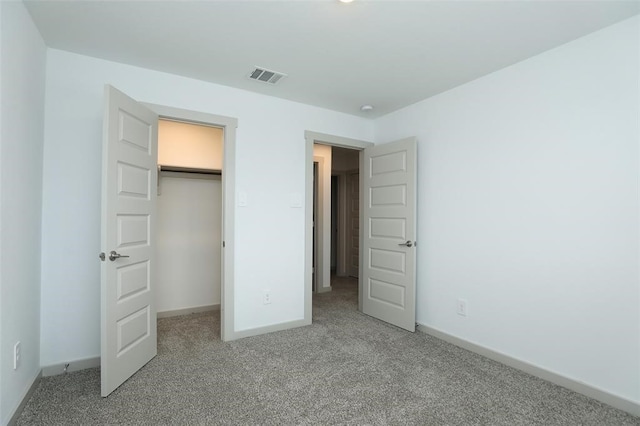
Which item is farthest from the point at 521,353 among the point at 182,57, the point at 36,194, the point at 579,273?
the point at 36,194

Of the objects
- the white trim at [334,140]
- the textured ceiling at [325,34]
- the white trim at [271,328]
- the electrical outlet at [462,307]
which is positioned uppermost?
the textured ceiling at [325,34]

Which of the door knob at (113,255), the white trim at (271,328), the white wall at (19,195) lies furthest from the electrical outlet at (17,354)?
the white trim at (271,328)

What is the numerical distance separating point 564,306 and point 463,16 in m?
2.11

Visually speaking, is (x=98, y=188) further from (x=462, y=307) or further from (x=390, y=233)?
(x=462, y=307)

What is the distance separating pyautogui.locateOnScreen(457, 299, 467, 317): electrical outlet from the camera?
300 centimetres

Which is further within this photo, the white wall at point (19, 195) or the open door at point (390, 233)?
the open door at point (390, 233)

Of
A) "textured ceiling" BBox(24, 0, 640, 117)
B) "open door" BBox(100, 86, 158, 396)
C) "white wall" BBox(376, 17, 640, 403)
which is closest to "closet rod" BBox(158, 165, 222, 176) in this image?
"open door" BBox(100, 86, 158, 396)

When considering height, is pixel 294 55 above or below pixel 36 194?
above

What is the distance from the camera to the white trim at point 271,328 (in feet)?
10.4

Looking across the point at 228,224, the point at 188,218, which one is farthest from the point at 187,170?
the point at 228,224

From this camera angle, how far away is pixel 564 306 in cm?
232

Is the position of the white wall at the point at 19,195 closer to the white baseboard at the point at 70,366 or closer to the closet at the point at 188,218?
the white baseboard at the point at 70,366

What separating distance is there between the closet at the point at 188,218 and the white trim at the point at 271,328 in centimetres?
103

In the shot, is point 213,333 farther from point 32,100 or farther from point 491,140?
point 491,140
